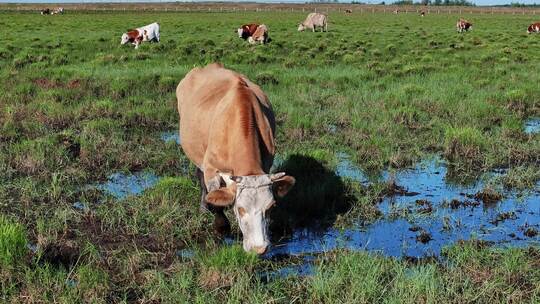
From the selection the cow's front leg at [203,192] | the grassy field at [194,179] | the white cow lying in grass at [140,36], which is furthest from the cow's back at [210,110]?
the white cow lying in grass at [140,36]

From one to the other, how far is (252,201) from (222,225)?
128cm

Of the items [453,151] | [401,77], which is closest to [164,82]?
[401,77]

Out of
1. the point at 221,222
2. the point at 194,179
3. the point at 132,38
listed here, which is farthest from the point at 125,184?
the point at 132,38

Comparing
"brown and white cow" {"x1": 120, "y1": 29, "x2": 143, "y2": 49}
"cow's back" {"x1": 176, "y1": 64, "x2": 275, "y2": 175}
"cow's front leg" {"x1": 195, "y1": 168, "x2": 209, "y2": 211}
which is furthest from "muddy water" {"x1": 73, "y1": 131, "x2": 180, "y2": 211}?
"brown and white cow" {"x1": 120, "y1": 29, "x2": 143, "y2": 49}

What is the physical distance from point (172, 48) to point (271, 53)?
178 inches

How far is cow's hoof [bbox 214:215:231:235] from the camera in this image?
5607 mm

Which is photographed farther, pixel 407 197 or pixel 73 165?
pixel 73 165

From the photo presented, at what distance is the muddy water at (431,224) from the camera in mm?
5520

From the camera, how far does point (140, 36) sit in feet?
88.3

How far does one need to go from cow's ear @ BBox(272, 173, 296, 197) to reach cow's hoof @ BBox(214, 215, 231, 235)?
109cm

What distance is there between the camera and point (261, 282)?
15.4 ft

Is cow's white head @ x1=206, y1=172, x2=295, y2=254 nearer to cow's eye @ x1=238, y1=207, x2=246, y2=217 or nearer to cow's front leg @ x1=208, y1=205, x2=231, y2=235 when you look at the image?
cow's eye @ x1=238, y1=207, x2=246, y2=217

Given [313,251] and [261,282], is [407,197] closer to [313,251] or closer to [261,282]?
[313,251]

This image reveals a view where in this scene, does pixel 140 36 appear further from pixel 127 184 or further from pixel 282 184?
pixel 282 184
